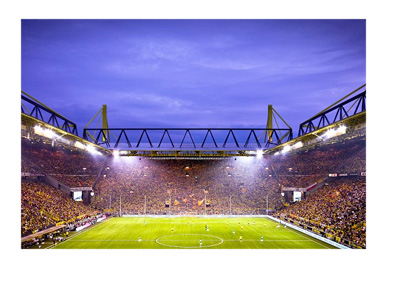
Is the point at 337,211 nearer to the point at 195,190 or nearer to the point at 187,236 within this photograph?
the point at 187,236

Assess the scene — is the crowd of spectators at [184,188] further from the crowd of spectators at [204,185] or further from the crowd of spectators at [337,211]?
the crowd of spectators at [337,211]

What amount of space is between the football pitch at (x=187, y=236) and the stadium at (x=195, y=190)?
113 mm

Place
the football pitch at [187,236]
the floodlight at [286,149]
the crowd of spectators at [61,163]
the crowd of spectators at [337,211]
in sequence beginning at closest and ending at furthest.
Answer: the crowd of spectators at [337,211] < the football pitch at [187,236] < the crowd of spectators at [61,163] < the floodlight at [286,149]

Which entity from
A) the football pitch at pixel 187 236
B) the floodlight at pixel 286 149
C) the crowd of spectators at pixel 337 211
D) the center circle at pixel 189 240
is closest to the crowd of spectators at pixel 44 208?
the football pitch at pixel 187 236

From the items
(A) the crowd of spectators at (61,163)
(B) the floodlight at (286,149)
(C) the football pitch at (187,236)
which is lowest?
(C) the football pitch at (187,236)

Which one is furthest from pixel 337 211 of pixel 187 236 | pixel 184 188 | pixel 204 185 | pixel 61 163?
pixel 61 163

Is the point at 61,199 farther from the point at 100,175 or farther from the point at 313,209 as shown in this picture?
the point at 313,209

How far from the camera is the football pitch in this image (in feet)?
102

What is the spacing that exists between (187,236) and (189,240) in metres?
2.57

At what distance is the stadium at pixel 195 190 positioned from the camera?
33.9 m

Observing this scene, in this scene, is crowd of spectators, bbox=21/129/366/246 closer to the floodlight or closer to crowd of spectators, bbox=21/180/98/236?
crowd of spectators, bbox=21/180/98/236

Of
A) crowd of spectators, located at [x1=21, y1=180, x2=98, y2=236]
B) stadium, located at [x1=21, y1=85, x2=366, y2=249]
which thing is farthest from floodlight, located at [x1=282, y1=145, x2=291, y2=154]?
crowd of spectators, located at [x1=21, y1=180, x2=98, y2=236]
